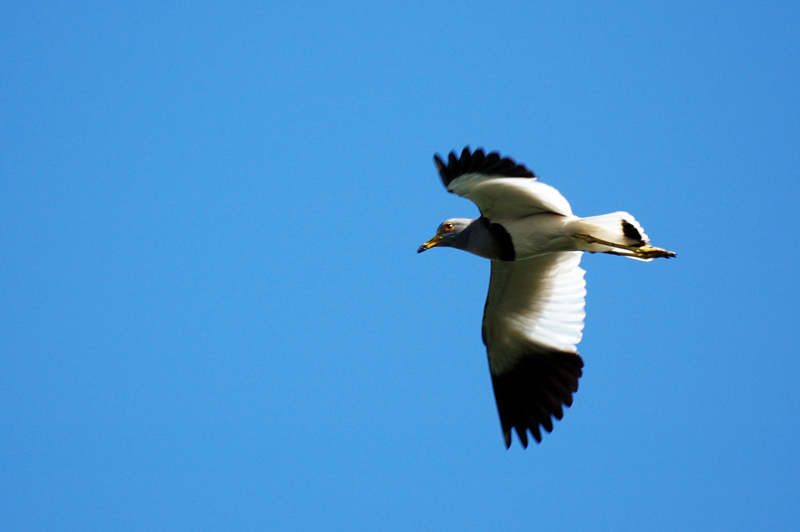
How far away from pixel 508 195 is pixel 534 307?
2.24 meters

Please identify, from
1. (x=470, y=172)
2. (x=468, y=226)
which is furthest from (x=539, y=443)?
(x=470, y=172)

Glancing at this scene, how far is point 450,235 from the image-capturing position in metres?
9.77

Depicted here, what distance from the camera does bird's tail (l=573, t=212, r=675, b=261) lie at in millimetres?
8898

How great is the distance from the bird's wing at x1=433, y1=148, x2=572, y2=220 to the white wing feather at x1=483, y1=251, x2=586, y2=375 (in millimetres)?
1276

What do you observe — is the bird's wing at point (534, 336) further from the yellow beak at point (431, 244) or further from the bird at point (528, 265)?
the yellow beak at point (431, 244)

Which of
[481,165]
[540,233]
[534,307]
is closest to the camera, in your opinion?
[481,165]

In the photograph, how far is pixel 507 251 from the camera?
9508 millimetres

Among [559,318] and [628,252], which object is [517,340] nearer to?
[559,318]

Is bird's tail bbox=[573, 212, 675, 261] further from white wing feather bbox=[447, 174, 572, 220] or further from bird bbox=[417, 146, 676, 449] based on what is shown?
white wing feather bbox=[447, 174, 572, 220]

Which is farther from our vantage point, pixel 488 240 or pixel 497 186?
pixel 488 240

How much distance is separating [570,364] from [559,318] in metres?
0.69

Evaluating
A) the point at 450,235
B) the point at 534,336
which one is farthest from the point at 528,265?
the point at 450,235

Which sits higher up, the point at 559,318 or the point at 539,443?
the point at 559,318

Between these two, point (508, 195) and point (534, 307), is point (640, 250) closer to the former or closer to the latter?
point (508, 195)
